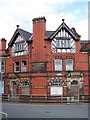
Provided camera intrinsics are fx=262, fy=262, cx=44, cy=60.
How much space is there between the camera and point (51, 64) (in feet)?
104

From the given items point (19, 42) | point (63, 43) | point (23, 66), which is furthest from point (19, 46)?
point (63, 43)

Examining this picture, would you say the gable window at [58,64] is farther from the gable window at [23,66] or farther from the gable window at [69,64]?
the gable window at [23,66]

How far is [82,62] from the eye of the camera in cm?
3148

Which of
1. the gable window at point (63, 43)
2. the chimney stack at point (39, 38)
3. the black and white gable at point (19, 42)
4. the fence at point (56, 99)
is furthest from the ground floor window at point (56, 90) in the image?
the black and white gable at point (19, 42)

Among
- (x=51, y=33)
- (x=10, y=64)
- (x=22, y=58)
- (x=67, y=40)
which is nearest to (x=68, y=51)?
(x=67, y=40)

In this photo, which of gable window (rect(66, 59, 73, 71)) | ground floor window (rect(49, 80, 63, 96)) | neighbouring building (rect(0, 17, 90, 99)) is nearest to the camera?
neighbouring building (rect(0, 17, 90, 99))

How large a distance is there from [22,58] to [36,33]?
12.0 feet

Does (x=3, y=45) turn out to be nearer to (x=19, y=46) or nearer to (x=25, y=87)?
(x=19, y=46)

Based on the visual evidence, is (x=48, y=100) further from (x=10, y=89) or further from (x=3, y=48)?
(x=3, y=48)

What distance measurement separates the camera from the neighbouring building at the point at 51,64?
102 ft

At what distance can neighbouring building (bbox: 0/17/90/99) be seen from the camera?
31.0 metres

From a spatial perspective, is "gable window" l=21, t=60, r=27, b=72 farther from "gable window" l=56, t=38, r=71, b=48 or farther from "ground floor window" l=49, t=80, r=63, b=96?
"gable window" l=56, t=38, r=71, b=48

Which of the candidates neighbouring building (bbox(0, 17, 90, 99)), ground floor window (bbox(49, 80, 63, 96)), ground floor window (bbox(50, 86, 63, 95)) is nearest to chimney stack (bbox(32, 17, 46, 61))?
neighbouring building (bbox(0, 17, 90, 99))

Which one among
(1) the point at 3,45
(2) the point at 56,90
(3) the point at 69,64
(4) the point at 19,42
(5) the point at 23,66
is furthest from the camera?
(1) the point at 3,45
